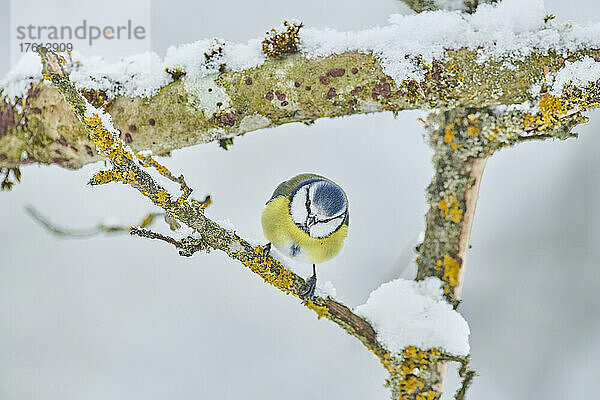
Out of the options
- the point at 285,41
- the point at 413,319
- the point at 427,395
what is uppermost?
the point at 285,41

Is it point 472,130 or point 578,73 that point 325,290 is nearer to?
point 472,130

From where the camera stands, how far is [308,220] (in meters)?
1.25

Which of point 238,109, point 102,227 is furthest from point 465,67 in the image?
point 102,227

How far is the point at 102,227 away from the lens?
1.09 metres

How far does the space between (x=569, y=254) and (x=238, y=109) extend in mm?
1830

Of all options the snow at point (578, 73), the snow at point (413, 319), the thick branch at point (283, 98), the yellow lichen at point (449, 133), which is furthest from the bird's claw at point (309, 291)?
the snow at point (578, 73)

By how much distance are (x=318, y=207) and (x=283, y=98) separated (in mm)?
237

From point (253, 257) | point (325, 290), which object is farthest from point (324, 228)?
point (253, 257)

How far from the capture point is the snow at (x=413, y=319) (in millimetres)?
1183

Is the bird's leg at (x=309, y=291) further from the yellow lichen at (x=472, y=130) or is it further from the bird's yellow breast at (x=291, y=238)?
the yellow lichen at (x=472, y=130)

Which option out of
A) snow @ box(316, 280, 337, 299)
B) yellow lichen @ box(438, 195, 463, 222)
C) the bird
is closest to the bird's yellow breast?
the bird

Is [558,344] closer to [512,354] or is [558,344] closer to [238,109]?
[512,354]

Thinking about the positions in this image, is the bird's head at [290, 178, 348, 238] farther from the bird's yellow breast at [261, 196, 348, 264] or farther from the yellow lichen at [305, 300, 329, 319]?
the yellow lichen at [305, 300, 329, 319]

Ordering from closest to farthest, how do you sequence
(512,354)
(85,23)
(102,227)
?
(102,227) < (85,23) < (512,354)
